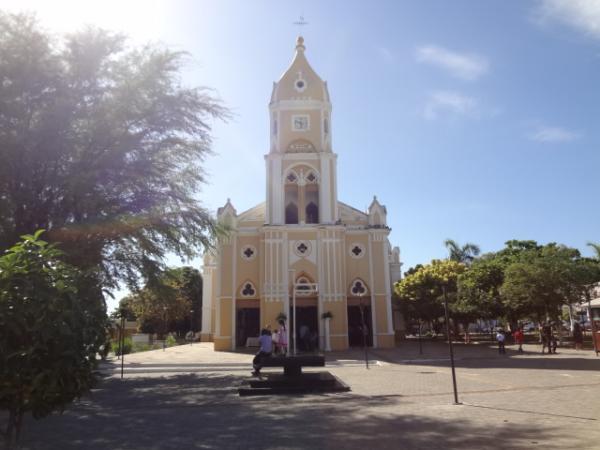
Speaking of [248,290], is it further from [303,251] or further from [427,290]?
[427,290]

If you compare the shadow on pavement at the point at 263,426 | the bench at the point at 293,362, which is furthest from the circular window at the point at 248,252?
the shadow on pavement at the point at 263,426

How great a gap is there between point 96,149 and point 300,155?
19.4 meters

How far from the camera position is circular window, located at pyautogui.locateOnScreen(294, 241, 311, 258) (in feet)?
106

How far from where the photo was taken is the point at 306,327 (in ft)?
101

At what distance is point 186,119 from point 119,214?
14.0 feet

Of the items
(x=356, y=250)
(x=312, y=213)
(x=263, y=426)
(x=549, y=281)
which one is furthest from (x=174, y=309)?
(x=263, y=426)

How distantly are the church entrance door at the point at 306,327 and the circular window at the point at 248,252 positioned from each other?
468 centimetres

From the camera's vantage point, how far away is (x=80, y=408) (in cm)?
1109

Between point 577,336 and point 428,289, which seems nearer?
point 577,336

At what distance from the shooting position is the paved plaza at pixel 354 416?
739 centimetres

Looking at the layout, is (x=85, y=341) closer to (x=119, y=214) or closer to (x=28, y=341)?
(x=28, y=341)

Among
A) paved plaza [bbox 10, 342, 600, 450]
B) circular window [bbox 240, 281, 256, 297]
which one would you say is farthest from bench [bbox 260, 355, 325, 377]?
circular window [bbox 240, 281, 256, 297]

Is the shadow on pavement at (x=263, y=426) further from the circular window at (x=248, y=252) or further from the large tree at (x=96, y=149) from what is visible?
the circular window at (x=248, y=252)

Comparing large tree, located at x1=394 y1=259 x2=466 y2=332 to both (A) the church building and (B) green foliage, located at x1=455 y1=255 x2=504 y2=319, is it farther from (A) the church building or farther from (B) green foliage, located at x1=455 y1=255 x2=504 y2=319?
(A) the church building
